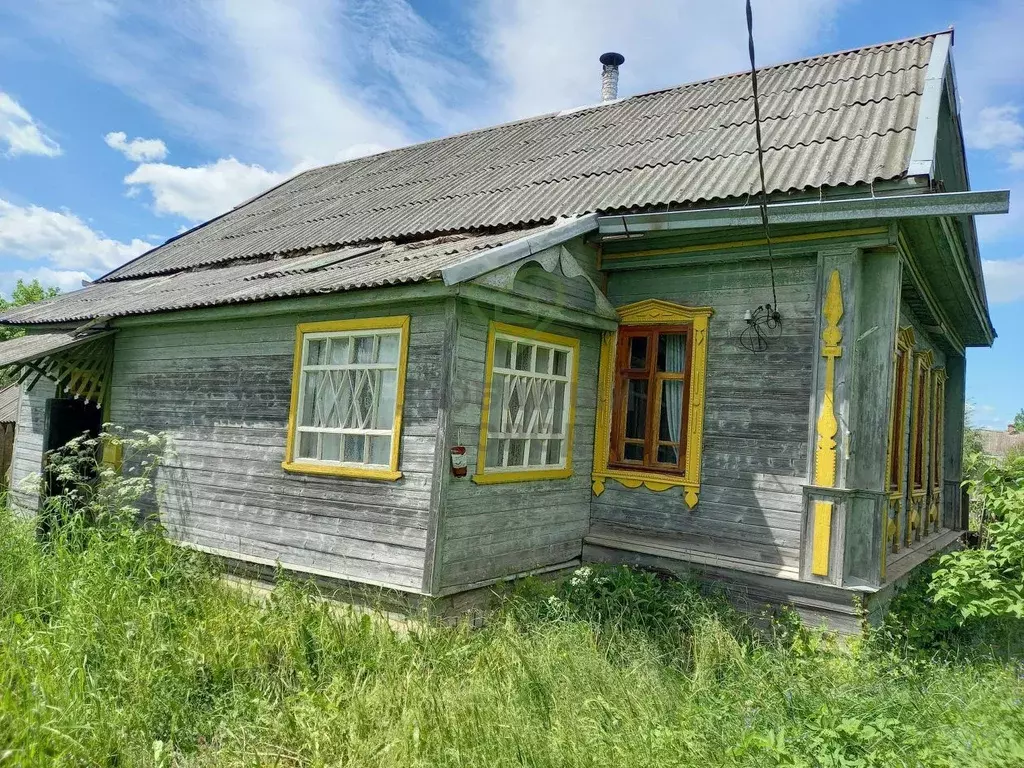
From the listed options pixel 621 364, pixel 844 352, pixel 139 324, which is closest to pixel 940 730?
pixel 844 352

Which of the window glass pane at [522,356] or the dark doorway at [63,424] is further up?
the window glass pane at [522,356]

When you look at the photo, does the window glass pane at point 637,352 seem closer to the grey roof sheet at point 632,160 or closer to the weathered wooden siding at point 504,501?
the weathered wooden siding at point 504,501

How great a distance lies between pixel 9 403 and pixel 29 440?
4.03 meters

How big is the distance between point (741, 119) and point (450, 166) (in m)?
4.53

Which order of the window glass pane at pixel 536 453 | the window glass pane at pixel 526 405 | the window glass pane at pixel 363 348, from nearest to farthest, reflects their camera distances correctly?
the window glass pane at pixel 526 405
the window glass pane at pixel 363 348
the window glass pane at pixel 536 453

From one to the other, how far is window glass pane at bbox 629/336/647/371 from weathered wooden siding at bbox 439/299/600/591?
357 mm

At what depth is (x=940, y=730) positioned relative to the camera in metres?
3.54

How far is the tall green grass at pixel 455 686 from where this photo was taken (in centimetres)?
360

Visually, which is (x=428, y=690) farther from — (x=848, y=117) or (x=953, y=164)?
(x=953, y=164)

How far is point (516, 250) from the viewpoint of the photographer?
5777 millimetres

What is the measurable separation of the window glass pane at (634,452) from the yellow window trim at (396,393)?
2.57m

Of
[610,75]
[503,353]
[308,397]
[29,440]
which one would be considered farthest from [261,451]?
[610,75]

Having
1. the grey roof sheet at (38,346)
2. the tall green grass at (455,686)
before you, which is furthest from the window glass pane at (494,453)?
the grey roof sheet at (38,346)

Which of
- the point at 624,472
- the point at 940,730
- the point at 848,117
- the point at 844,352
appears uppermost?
the point at 848,117
